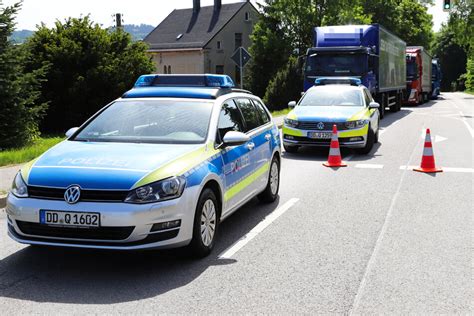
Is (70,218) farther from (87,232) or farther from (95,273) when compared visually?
(95,273)

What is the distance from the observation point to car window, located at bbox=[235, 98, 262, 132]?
687 cm

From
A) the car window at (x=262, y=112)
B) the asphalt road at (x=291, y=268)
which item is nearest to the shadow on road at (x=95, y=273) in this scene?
the asphalt road at (x=291, y=268)

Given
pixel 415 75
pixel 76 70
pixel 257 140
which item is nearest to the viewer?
pixel 257 140

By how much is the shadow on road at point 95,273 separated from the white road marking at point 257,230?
0.09 m

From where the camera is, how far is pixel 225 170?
5758mm

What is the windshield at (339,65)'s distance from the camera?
19906 millimetres

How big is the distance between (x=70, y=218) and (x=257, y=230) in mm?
2371

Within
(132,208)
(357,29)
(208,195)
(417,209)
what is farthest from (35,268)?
(357,29)

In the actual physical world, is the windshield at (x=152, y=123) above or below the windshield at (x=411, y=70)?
below

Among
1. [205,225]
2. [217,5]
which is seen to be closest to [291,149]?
[205,225]

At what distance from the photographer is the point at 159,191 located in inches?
188

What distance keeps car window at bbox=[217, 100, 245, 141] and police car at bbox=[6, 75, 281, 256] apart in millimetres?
17

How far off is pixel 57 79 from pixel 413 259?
1620 centimetres

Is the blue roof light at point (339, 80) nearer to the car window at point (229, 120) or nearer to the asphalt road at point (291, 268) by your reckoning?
the asphalt road at point (291, 268)
